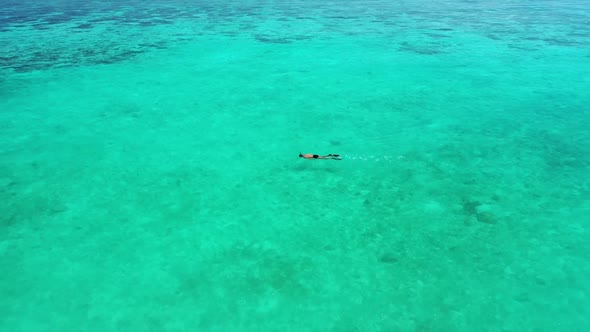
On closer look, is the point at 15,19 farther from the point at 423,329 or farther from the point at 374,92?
the point at 423,329

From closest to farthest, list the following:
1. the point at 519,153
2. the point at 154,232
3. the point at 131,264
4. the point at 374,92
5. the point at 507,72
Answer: the point at 131,264 < the point at 154,232 < the point at 519,153 < the point at 374,92 < the point at 507,72

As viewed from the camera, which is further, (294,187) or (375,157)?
(375,157)

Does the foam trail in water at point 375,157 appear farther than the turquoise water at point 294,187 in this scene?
Yes

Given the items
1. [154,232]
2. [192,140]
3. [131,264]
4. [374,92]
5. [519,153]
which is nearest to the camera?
[131,264]

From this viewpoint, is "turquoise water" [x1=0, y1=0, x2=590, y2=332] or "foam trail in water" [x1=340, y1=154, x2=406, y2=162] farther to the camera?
"foam trail in water" [x1=340, y1=154, x2=406, y2=162]

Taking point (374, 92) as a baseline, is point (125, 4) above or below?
above

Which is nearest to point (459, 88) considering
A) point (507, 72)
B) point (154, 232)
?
point (507, 72)

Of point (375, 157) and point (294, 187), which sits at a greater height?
point (375, 157)

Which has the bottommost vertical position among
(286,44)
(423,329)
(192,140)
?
(423,329)
